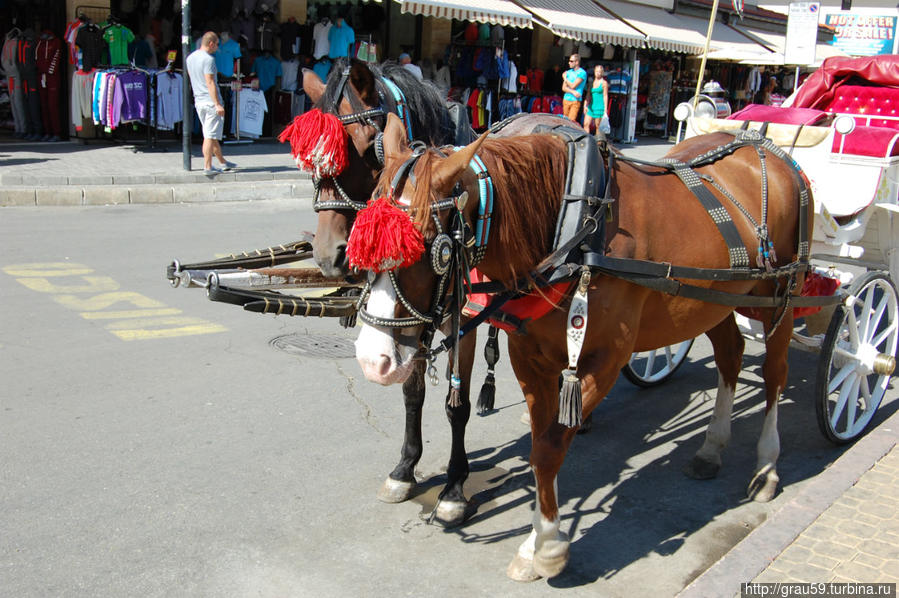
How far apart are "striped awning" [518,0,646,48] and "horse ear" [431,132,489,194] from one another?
52.9 ft

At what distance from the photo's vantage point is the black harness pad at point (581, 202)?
333cm

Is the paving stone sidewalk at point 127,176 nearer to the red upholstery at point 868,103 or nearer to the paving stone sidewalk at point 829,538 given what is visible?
the red upholstery at point 868,103

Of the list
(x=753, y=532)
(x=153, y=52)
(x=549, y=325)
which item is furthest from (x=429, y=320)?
(x=153, y=52)

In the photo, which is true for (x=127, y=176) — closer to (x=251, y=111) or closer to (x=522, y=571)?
(x=251, y=111)

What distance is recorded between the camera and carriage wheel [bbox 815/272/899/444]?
497 cm

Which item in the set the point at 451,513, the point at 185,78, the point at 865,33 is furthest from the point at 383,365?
the point at 185,78

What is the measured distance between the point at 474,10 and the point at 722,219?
13.2 m

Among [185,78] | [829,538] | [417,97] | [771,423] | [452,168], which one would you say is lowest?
[829,538]

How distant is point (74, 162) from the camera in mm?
13102

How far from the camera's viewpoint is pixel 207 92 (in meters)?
12.7

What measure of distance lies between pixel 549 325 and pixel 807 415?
3.02 m

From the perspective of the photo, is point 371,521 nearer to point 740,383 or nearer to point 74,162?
point 740,383

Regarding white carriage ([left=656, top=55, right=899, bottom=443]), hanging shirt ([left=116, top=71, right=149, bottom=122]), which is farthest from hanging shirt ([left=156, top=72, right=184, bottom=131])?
white carriage ([left=656, top=55, right=899, bottom=443])

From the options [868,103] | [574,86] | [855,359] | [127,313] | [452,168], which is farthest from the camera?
[574,86]
